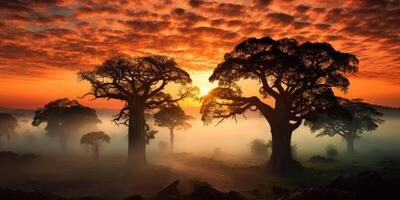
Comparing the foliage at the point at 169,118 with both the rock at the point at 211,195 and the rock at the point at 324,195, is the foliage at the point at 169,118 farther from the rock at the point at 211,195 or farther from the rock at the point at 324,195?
the rock at the point at 324,195

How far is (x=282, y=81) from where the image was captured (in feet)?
106

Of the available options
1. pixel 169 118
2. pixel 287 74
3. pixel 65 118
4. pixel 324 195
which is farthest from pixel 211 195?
pixel 65 118

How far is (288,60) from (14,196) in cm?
2379

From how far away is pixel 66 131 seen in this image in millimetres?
60875

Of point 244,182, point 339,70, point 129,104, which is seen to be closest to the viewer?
point 244,182

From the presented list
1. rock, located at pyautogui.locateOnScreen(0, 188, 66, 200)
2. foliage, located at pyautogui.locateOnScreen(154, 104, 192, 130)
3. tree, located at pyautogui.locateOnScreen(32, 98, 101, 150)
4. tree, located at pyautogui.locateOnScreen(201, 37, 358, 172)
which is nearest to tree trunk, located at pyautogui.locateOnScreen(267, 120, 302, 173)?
tree, located at pyautogui.locateOnScreen(201, 37, 358, 172)

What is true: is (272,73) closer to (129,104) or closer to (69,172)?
(129,104)

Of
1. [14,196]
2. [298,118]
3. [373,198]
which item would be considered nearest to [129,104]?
[298,118]

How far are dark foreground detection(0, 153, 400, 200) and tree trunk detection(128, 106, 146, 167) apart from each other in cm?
188

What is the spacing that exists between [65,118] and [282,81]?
1737 inches

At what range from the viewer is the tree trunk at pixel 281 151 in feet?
107

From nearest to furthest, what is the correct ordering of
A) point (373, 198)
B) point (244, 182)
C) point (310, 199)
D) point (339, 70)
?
point (310, 199), point (373, 198), point (244, 182), point (339, 70)

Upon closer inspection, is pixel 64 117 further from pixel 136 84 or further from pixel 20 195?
pixel 20 195

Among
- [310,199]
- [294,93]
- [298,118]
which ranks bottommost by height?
[310,199]
